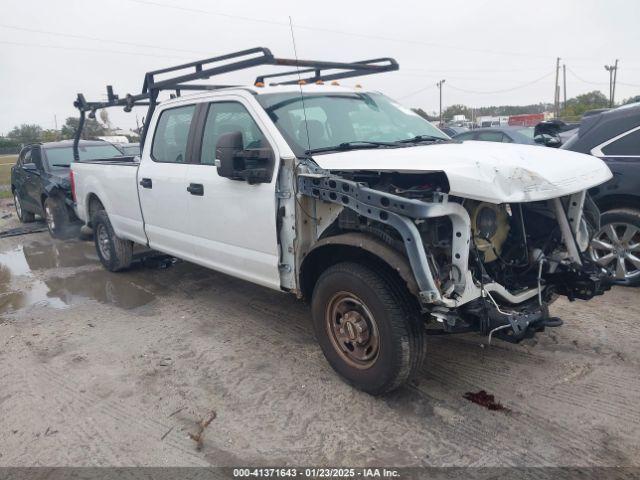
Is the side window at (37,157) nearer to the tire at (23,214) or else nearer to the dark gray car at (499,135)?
the tire at (23,214)

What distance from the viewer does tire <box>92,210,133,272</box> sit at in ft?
21.0

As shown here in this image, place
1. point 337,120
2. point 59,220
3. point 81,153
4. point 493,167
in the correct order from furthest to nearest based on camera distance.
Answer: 1. point 81,153
2. point 59,220
3. point 337,120
4. point 493,167

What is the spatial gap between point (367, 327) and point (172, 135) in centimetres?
292

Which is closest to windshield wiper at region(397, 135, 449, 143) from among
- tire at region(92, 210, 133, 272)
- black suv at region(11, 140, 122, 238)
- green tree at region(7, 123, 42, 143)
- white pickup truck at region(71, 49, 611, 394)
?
white pickup truck at region(71, 49, 611, 394)

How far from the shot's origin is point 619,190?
4906 millimetres

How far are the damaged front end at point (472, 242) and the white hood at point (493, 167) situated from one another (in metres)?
0.10

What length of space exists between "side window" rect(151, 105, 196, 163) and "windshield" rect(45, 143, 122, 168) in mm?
4745

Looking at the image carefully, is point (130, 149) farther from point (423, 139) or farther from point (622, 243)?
point (622, 243)

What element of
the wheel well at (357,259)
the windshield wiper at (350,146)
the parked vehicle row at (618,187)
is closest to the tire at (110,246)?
the wheel well at (357,259)

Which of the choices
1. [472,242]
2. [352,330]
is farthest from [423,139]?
Result: [352,330]

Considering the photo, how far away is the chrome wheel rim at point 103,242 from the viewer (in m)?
6.63

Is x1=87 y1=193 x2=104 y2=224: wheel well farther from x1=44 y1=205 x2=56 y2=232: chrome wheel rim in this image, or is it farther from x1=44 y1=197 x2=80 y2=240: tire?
x1=44 y1=205 x2=56 y2=232: chrome wheel rim

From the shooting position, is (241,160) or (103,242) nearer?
(241,160)

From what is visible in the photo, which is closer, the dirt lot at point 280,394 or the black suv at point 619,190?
the dirt lot at point 280,394
